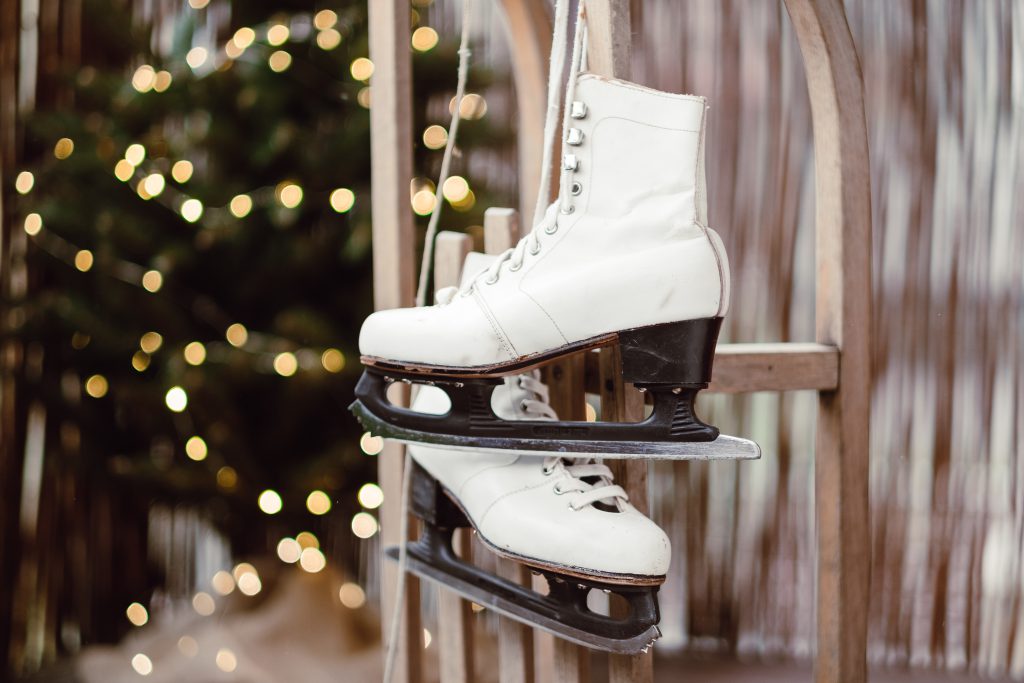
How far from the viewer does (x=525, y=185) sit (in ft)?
3.79

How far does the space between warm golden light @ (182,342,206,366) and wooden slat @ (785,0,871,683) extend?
113 cm

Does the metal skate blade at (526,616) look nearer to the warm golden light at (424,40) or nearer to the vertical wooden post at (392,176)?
the vertical wooden post at (392,176)

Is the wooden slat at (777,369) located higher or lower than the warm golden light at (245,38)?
lower

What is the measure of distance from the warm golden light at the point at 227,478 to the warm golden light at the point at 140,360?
26cm

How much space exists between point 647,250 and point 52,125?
1.48 m

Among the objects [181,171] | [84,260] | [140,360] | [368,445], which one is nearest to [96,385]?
[140,360]

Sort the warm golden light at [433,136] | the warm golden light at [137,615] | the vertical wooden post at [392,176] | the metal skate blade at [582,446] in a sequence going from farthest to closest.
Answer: the warm golden light at [137,615]
the warm golden light at [433,136]
the vertical wooden post at [392,176]
the metal skate blade at [582,446]

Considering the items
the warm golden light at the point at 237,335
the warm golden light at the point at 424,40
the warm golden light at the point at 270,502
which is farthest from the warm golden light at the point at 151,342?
the warm golden light at the point at 424,40

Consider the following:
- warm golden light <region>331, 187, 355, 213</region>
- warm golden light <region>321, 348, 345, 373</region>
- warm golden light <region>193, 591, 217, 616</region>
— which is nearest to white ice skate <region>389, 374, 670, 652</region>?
warm golden light <region>321, 348, 345, 373</region>

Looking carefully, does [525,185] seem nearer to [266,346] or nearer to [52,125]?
[266,346]

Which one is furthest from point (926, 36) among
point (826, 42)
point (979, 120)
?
point (826, 42)

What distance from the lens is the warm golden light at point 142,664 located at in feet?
5.40

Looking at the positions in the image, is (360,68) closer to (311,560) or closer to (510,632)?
(311,560)

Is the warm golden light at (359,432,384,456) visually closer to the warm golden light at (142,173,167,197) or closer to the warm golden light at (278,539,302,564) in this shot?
the warm golden light at (278,539,302,564)
